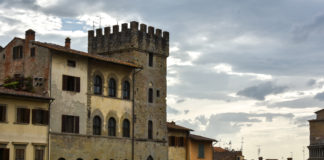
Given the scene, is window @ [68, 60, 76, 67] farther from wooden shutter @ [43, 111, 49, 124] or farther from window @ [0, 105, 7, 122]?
window @ [0, 105, 7, 122]

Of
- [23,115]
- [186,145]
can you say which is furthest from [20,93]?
[186,145]

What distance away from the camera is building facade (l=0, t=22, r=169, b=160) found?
42.4m

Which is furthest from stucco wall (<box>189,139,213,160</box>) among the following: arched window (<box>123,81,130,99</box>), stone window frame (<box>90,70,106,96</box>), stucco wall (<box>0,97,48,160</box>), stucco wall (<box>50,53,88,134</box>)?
stucco wall (<box>0,97,48,160</box>)

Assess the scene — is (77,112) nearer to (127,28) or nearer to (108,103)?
(108,103)

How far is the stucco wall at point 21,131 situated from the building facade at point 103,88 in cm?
104

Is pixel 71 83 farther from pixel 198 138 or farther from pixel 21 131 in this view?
pixel 198 138

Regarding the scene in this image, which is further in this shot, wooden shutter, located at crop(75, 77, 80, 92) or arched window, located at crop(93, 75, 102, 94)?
arched window, located at crop(93, 75, 102, 94)

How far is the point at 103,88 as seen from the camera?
4616cm

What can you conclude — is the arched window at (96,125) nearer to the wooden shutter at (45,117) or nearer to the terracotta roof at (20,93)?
the wooden shutter at (45,117)

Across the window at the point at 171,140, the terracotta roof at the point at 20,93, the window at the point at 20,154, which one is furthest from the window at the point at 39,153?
the window at the point at 171,140

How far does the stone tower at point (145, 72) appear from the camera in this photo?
4956cm

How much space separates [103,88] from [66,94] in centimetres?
402

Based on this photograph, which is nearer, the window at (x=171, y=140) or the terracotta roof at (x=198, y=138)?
the window at (x=171, y=140)

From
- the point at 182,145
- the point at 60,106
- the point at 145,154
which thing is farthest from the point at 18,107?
the point at 182,145
